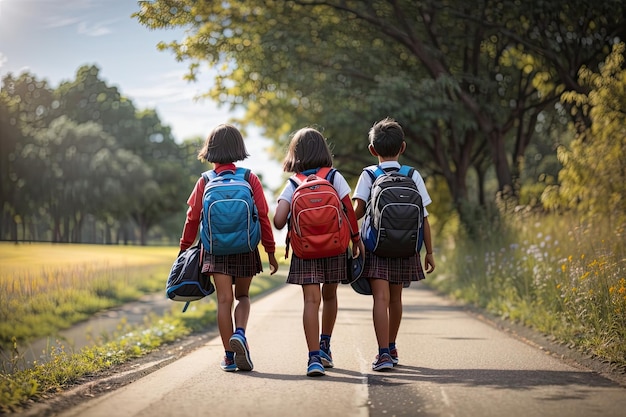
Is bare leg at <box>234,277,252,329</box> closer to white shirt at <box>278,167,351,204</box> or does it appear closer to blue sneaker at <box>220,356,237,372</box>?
blue sneaker at <box>220,356,237,372</box>

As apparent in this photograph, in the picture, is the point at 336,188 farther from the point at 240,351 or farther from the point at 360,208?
the point at 240,351

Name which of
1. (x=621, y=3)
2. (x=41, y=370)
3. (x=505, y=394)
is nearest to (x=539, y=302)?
(x=505, y=394)

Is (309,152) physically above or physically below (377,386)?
above

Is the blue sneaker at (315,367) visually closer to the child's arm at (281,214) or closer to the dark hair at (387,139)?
the child's arm at (281,214)

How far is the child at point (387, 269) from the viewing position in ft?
21.2

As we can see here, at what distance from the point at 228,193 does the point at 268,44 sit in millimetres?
12038

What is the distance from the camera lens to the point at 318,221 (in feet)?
20.2

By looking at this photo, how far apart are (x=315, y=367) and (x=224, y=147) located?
205 centimetres

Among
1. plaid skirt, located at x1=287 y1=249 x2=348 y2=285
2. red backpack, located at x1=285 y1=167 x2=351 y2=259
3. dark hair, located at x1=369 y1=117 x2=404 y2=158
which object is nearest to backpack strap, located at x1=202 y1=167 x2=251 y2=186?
red backpack, located at x1=285 y1=167 x2=351 y2=259

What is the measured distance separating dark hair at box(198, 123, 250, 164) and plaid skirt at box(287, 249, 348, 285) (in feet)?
3.41

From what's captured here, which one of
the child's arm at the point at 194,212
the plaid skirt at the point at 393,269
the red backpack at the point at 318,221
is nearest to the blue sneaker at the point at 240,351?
the red backpack at the point at 318,221

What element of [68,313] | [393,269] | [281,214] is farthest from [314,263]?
[68,313]

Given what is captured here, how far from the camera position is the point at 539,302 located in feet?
31.9

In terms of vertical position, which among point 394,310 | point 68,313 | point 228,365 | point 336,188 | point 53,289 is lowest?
point 68,313
